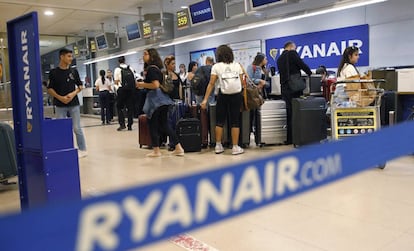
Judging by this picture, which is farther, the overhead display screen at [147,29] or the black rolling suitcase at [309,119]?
the overhead display screen at [147,29]

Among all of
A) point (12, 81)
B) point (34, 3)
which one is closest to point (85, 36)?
point (34, 3)

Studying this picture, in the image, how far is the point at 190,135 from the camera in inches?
202

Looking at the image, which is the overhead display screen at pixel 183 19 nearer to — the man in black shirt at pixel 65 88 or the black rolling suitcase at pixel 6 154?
the man in black shirt at pixel 65 88

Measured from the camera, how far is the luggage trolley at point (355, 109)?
12.5 ft

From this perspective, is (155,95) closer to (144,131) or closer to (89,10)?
(144,131)

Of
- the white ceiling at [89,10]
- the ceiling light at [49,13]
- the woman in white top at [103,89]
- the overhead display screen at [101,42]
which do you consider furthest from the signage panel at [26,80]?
the overhead display screen at [101,42]

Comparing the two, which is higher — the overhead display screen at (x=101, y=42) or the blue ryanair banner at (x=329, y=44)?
the overhead display screen at (x=101, y=42)

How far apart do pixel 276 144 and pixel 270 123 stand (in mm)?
364

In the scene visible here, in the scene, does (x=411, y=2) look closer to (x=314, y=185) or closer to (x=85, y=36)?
(x=314, y=185)

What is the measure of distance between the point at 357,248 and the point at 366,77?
7.70 ft

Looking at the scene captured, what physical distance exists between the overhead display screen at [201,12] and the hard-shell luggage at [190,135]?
9.69 ft

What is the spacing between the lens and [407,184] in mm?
3258

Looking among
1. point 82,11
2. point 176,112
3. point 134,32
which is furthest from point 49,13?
point 176,112

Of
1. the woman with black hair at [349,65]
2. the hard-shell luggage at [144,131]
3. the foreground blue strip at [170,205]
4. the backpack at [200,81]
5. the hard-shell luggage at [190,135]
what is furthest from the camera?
the hard-shell luggage at [144,131]
